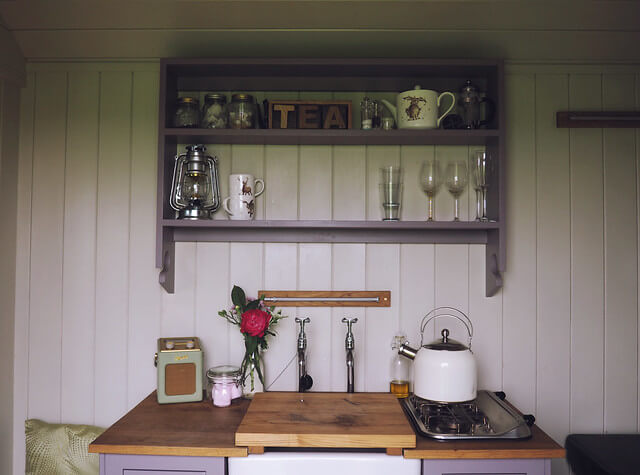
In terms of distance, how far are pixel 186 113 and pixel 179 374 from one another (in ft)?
3.29

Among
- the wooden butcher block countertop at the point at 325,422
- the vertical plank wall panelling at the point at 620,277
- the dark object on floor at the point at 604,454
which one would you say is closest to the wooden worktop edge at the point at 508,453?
the wooden butcher block countertop at the point at 325,422

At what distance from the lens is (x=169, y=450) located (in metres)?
1.53

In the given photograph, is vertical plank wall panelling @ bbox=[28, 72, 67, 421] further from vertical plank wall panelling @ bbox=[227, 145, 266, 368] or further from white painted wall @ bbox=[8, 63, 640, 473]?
vertical plank wall panelling @ bbox=[227, 145, 266, 368]

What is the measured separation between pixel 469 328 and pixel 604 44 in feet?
4.11

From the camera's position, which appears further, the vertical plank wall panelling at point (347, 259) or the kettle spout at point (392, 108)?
the vertical plank wall panelling at point (347, 259)

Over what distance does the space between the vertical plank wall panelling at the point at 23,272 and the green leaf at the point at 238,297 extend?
890mm

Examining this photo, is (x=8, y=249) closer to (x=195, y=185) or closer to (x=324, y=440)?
(x=195, y=185)

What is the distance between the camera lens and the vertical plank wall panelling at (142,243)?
2137mm

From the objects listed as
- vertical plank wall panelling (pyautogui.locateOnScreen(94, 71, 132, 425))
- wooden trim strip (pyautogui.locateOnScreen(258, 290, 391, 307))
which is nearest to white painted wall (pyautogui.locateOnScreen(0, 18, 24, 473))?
vertical plank wall panelling (pyautogui.locateOnScreen(94, 71, 132, 425))

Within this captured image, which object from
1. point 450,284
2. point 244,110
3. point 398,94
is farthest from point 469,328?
point 244,110

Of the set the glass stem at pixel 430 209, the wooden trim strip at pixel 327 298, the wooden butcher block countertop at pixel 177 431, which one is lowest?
the wooden butcher block countertop at pixel 177 431

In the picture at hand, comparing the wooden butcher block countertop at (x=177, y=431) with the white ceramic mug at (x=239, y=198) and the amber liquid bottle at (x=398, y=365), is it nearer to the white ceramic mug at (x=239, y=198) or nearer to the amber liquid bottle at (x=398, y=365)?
the amber liquid bottle at (x=398, y=365)

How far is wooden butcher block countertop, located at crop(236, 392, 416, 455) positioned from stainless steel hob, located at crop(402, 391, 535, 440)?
64mm

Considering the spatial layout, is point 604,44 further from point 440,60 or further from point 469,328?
point 469,328
